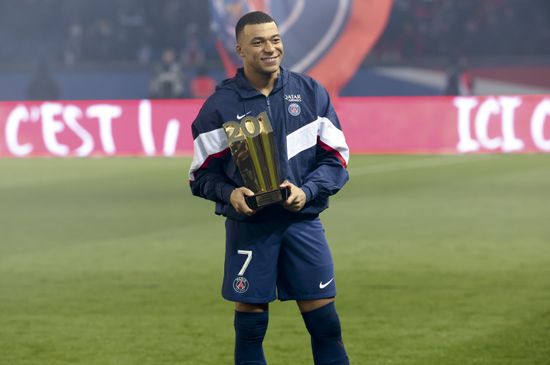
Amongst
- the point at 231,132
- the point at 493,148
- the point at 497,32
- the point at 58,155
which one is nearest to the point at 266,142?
the point at 231,132

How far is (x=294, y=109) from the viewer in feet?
14.7

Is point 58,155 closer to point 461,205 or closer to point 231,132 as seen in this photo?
point 461,205

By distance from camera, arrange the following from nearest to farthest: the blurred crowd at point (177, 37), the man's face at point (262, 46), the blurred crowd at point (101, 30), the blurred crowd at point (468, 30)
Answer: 1. the man's face at point (262, 46)
2. the blurred crowd at point (177, 37)
3. the blurred crowd at point (468, 30)
4. the blurred crowd at point (101, 30)

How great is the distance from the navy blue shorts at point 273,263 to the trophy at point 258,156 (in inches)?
10.7

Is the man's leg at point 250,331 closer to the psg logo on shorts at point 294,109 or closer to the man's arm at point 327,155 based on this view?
the man's arm at point 327,155

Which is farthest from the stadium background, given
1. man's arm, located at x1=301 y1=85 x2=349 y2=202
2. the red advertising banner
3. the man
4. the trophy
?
the trophy

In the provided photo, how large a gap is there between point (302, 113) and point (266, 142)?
1.05 feet

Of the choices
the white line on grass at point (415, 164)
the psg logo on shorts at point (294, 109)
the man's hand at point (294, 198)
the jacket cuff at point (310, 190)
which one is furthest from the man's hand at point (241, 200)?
the white line on grass at point (415, 164)

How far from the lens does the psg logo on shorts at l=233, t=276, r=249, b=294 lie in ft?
14.8

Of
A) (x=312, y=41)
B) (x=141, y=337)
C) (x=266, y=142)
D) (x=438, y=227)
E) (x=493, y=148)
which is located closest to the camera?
(x=266, y=142)

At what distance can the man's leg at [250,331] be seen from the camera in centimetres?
459

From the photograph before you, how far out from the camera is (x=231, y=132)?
427 centimetres

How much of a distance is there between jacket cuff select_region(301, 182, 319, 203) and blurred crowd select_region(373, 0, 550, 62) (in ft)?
75.6

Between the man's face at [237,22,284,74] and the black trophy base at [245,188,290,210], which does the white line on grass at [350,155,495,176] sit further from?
the black trophy base at [245,188,290,210]
